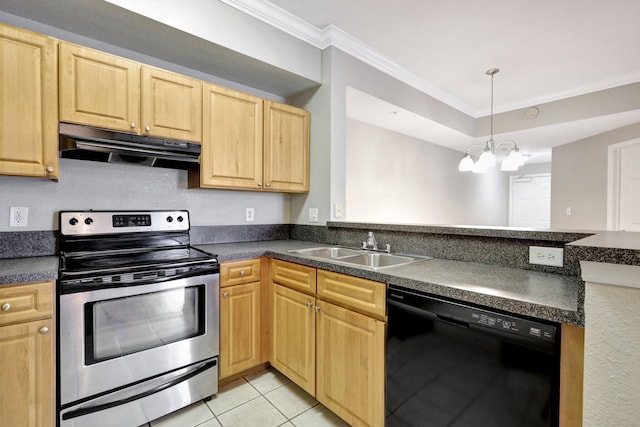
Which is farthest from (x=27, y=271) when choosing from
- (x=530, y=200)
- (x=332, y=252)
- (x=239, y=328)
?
(x=530, y=200)

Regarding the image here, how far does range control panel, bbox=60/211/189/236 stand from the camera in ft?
5.88

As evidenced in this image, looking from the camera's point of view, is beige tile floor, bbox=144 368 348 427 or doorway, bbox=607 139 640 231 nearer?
beige tile floor, bbox=144 368 348 427

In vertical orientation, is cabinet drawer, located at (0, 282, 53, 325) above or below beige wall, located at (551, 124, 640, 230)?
below

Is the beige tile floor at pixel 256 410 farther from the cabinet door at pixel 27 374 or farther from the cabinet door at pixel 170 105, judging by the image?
the cabinet door at pixel 170 105

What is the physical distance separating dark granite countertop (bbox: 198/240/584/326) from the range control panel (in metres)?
1.09

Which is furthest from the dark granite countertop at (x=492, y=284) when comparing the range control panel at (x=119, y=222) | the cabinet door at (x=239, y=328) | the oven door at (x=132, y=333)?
the range control panel at (x=119, y=222)

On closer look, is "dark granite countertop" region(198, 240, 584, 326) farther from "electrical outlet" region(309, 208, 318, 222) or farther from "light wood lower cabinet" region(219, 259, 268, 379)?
"electrical outlet" region(309, 208, 318, 222)

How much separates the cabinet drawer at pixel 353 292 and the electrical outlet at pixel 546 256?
0.73m

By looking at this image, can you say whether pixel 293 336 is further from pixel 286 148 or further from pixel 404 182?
pixel 404 182

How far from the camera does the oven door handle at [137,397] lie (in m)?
1.39

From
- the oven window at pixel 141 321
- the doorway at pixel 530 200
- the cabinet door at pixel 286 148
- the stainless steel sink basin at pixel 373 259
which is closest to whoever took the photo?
the oven window at pixel 141 321

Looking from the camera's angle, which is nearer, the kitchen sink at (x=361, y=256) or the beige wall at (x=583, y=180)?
the kitchen sink at (x=361, y=256)

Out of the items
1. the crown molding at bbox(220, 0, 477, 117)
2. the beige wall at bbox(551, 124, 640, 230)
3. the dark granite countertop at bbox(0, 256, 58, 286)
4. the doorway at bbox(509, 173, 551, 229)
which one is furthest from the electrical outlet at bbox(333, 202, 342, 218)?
the doorway at bbox(509, 173, 551, 229)

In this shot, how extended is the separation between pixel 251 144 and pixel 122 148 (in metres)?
0.86
